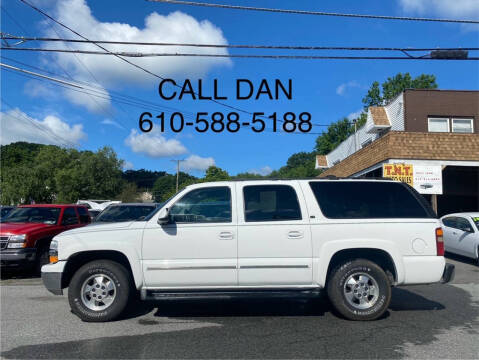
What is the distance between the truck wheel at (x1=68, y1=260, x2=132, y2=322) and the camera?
18.0 ft

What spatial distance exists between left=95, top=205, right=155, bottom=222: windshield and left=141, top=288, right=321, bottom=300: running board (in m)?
5.31

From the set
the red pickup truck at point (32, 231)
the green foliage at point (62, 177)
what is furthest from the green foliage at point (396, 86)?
the red pickup truck at point (32, 231)

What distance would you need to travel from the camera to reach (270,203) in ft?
18.5

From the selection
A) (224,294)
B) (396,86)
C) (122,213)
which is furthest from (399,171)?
(396,86)

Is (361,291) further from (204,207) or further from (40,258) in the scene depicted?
(40,258)

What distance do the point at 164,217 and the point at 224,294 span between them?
51.9 inches

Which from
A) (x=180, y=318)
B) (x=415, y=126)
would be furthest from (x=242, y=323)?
(x=415, y=126)

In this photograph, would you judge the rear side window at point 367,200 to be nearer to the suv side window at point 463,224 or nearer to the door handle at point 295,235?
the door handle at point 295,235

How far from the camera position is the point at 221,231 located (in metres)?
5.44

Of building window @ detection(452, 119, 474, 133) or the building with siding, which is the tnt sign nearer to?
the building with siding

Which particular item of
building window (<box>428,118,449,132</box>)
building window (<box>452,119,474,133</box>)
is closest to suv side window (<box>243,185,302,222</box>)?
building window (<box>428,118,449,132</box>)

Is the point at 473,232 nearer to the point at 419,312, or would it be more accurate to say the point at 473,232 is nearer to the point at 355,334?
the point at 419,312

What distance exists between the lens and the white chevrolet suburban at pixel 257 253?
17.7ft

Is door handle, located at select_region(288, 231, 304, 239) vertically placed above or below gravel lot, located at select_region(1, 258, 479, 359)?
above
